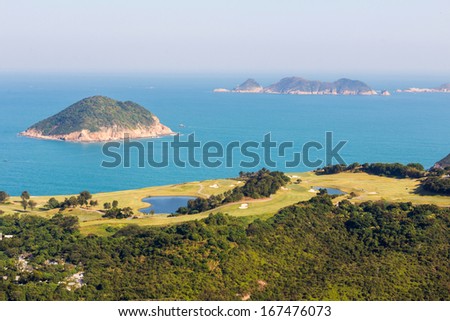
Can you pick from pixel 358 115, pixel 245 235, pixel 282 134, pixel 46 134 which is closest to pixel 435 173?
pixel 245 235

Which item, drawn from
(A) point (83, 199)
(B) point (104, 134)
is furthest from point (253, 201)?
(B) point (104, 134)

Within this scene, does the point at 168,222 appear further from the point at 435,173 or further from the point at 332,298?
the point at 435,173

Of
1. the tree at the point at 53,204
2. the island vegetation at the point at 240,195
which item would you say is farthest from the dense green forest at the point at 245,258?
the tree at the point at 53,204

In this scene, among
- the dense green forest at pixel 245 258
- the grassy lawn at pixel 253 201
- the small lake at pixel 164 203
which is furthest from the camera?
the small lake at pixel 164 203

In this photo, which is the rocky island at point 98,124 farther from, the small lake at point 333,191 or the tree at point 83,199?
the small lake at point 333,191
